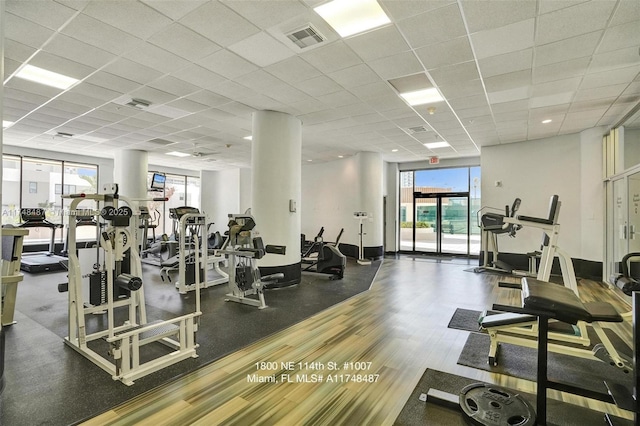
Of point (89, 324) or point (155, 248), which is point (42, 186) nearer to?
point (155, 248)

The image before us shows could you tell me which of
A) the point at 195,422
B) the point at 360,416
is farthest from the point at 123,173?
the point at 360,416

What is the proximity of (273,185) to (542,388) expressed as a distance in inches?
178

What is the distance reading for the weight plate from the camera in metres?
2.03

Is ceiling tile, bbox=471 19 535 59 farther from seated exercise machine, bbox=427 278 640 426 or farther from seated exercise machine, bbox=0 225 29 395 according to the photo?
seated exercise machine, bbox=0 225 29 395

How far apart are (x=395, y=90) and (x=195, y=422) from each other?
4537mm

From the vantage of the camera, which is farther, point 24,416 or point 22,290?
point 22,290

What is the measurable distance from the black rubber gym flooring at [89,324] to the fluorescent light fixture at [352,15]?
10.9 ft

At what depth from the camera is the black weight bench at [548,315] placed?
1.91 m

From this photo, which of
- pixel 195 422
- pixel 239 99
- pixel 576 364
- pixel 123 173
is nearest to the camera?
pixel 195 422

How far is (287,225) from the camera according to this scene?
5.68 meters

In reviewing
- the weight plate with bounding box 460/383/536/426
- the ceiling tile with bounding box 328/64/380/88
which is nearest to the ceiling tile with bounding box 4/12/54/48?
the ceiling tile with bounding box 328/64/380/88

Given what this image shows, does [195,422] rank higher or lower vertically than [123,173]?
lower

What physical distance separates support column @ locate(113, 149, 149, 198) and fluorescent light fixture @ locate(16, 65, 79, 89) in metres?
4.67

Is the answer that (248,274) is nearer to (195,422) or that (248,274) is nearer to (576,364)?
(195,422)
